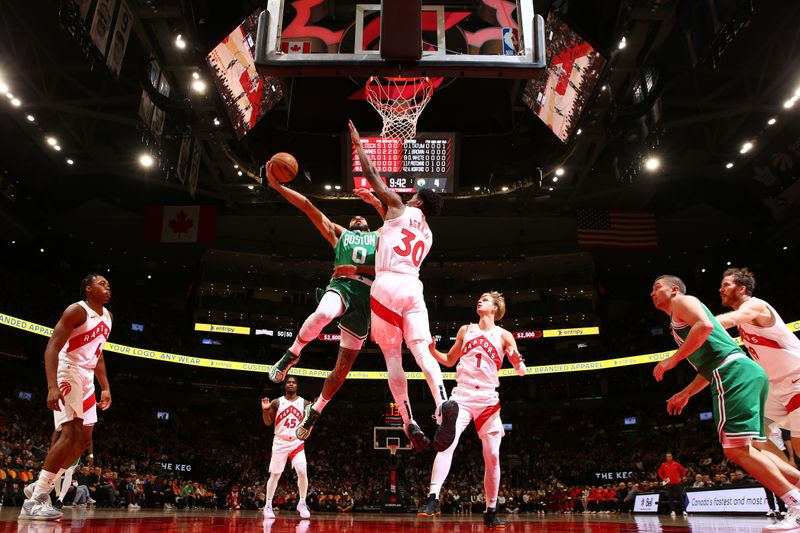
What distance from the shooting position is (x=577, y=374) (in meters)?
35.8

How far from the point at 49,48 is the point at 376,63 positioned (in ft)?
50.9

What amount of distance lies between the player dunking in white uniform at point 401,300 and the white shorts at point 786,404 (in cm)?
324

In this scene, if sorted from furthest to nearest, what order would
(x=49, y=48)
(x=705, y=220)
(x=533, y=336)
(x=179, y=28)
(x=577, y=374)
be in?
(x=577, y=374), (x=533, y=336), (x=705, y=220), (x=49, y=48), (x=179, y=28)

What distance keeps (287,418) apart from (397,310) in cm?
636

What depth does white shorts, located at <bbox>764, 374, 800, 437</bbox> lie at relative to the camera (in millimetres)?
5742

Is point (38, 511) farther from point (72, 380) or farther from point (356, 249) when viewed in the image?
point (356, 249)

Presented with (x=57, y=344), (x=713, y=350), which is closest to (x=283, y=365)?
(x=57, y=344)

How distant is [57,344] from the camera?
19.2 ft

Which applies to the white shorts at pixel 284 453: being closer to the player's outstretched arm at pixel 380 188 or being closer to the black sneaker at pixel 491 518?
the black sneaker at pixel 491 518

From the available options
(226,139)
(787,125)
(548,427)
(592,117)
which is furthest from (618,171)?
(548,427)

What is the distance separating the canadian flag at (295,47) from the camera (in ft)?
24.1

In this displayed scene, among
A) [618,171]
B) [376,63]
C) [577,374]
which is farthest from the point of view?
[577,374]

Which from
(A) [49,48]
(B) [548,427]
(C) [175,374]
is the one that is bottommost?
(B) [548,427]

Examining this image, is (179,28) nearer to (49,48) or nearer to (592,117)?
(49,48)
